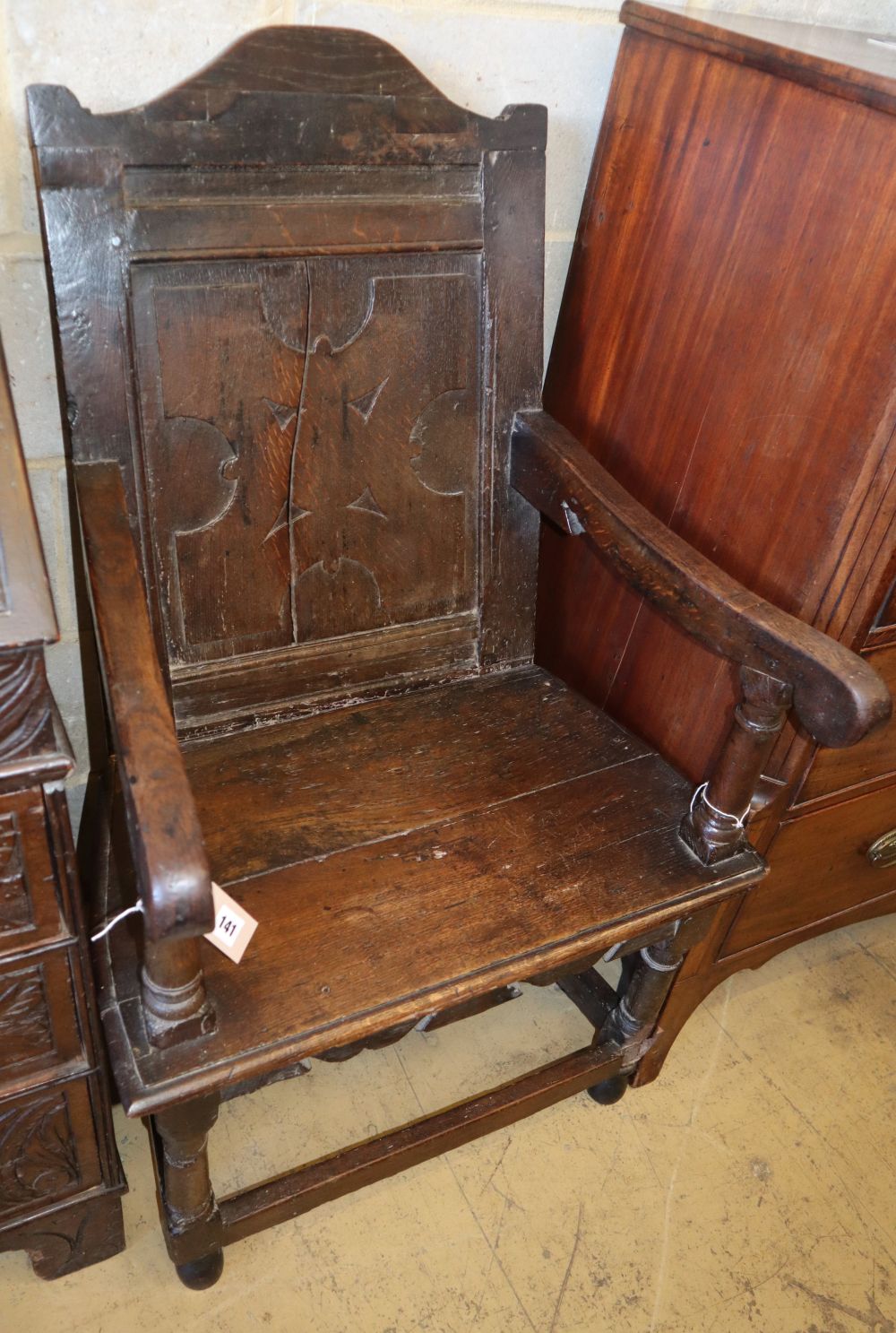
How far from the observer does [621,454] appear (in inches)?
54.0

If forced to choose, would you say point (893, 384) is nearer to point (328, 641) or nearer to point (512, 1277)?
point (328, 641)

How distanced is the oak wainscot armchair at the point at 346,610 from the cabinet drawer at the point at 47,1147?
10 centimetres

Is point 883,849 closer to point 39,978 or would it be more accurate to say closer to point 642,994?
point 642,994

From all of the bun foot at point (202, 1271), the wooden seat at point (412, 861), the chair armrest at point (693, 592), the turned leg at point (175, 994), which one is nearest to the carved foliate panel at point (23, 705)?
the turned leg at point (175, 994)

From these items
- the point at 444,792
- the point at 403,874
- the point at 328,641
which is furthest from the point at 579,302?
the point at 403,874

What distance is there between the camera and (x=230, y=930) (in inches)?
39.8

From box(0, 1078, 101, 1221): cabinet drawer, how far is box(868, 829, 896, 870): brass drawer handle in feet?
3.89

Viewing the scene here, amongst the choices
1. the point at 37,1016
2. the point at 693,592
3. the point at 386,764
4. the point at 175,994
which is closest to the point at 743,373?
the point at 693,592

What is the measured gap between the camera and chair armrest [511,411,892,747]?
3.23 ft

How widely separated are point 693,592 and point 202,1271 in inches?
40.1

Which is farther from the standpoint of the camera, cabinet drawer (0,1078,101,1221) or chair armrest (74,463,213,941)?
cabinet drawer (0,1078,101,1221)

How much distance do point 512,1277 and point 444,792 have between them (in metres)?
0.66

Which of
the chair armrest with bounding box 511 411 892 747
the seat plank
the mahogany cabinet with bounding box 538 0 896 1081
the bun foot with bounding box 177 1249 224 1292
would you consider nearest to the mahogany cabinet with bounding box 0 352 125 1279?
the bun foot with bounding box 177 1249 224 1292

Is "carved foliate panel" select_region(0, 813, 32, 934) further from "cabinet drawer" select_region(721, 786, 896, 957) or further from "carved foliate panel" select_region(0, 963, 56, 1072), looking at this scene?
"cabinet drawer" select_region(721, 786, 896, 957)
